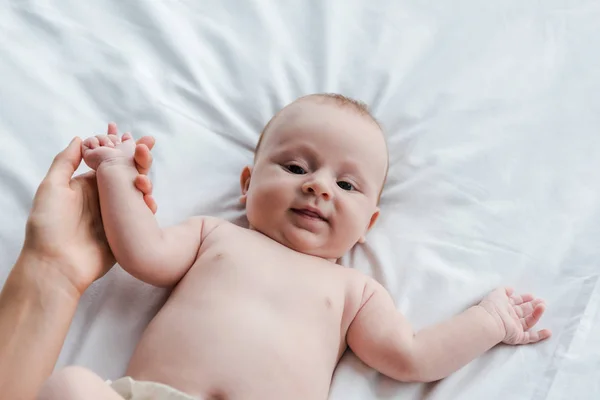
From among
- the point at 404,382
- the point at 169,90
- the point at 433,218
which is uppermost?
the point at 169,90

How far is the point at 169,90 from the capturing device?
1421 mm

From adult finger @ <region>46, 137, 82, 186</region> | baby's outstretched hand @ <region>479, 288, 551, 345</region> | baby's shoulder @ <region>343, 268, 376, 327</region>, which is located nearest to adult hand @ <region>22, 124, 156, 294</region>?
adult finger @ <region>46, 137, 82, 186</region>

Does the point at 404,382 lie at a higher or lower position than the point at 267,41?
lower

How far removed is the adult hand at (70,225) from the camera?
42.1 inches

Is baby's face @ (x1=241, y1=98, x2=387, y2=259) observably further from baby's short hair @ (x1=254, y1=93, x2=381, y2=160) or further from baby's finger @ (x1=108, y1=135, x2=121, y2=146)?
baby's finger @ (x1=108, y1=135, x2=121, y2=146)

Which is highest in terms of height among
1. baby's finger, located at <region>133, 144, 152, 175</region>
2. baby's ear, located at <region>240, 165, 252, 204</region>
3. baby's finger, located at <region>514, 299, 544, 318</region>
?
baby's finger, located at <region>133, 144, 152, 175</region>

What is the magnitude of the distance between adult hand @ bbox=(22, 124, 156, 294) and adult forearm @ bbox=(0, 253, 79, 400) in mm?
16

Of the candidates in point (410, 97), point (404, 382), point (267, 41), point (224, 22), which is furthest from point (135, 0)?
point (404, 382)

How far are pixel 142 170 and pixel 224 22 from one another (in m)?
0.51

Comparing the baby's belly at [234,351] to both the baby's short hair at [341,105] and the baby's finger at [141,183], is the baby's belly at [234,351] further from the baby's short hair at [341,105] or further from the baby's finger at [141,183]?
the baby's short hair at [341,105]

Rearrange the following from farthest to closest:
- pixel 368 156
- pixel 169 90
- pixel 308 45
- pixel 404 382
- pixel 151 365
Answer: pixel 308 45 → pixel 169 90 → pixel 368 156 → pixel 404 382 → pixel 151 365

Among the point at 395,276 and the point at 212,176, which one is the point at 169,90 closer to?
the point at 212,176

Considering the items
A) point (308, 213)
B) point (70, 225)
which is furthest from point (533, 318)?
point (70, 225)

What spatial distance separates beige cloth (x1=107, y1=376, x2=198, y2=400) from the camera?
0.95 metres
